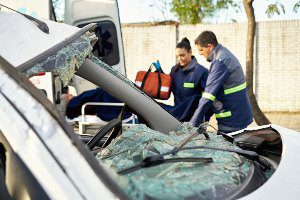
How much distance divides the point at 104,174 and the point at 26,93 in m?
0.31

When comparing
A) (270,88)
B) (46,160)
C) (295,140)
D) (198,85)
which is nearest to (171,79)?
(198,85)

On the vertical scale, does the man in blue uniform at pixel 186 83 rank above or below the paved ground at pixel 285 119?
above

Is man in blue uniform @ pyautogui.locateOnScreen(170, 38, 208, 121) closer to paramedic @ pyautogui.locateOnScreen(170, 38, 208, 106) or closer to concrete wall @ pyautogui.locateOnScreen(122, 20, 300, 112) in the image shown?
paramedic @ pyautogui.locateOnScreen(170, 38, 208, 106)

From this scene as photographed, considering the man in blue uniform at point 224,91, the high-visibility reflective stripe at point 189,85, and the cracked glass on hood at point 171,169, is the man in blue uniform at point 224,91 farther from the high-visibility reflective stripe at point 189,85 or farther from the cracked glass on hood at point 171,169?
the cracked glass on hood at point 171,169

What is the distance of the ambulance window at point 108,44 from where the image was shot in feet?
20.8

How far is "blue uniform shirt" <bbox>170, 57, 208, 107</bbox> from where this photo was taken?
4.51 metres

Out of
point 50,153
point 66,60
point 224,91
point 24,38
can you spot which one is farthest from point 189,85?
point 50,153

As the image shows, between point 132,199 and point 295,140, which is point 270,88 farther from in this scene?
point 132,199

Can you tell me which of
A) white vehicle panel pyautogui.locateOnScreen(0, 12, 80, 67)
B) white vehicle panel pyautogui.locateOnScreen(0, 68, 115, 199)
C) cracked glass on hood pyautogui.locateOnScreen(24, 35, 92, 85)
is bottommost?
white vehicle panel pyautogui.locateOnScreen(0, 68, 115, 199)

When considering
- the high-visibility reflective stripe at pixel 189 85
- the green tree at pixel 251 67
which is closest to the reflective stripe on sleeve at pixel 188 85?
the high-visibility reflective stripe at pixel 189 85

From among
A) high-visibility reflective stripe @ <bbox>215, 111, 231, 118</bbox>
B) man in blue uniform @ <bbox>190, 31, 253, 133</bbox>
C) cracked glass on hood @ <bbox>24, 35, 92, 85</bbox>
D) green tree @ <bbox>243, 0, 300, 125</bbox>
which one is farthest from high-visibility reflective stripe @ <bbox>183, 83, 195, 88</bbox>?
green tree @ <bbox>243, 0, 300, 125</bbox>

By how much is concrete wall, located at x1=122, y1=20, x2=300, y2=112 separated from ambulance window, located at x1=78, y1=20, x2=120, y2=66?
21.0 ft

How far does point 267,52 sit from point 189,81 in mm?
8885

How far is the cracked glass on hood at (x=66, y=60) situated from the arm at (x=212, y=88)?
2095 mm
